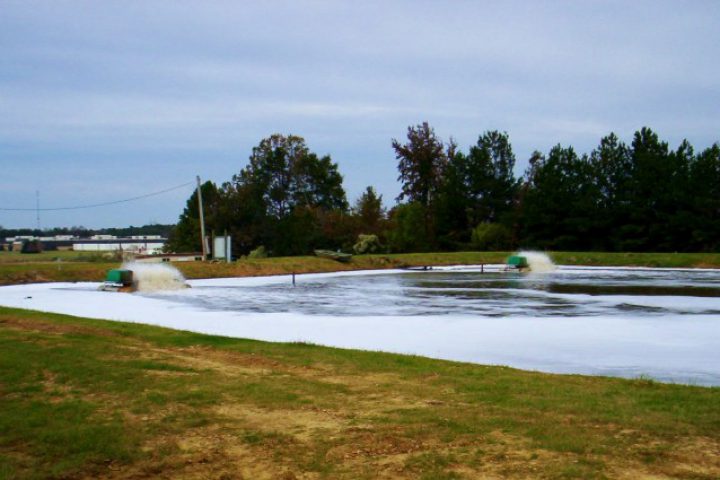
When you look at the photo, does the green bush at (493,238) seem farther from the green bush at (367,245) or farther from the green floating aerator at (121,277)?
the green floating aerator at (121,277)

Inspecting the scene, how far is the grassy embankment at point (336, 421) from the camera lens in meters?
5.41

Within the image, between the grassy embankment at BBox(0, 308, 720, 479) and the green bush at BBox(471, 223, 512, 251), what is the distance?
49.1 m

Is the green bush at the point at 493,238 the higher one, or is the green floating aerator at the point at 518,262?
the green bush at the point at 493,238

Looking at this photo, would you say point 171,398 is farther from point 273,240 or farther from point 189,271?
point 273,240

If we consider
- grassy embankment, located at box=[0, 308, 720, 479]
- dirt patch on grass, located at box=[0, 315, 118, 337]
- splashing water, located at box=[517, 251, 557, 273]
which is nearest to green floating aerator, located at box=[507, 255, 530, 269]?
splashing water, located at box=[517, 251, 557, 273]

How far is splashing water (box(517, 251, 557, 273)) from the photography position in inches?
1614

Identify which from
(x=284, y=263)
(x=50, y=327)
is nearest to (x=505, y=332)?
(x=50, y=327)

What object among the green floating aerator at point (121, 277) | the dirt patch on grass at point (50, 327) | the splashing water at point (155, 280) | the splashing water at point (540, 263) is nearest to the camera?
the dirt patch on grass at point (50, 327)

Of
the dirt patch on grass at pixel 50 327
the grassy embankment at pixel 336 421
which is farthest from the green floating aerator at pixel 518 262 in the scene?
the grassy embankment at pixel 336 421

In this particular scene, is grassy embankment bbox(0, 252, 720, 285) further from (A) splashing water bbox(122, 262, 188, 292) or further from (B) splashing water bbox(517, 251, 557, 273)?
(A) splashing water bbox(122, 262, 188, 292)

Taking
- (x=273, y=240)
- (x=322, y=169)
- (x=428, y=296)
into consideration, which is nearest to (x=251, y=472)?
(x=428, y=296)

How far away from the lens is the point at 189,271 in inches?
1383

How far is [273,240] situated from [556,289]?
3904 cm

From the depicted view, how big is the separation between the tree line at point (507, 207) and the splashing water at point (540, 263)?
11.0 meters
